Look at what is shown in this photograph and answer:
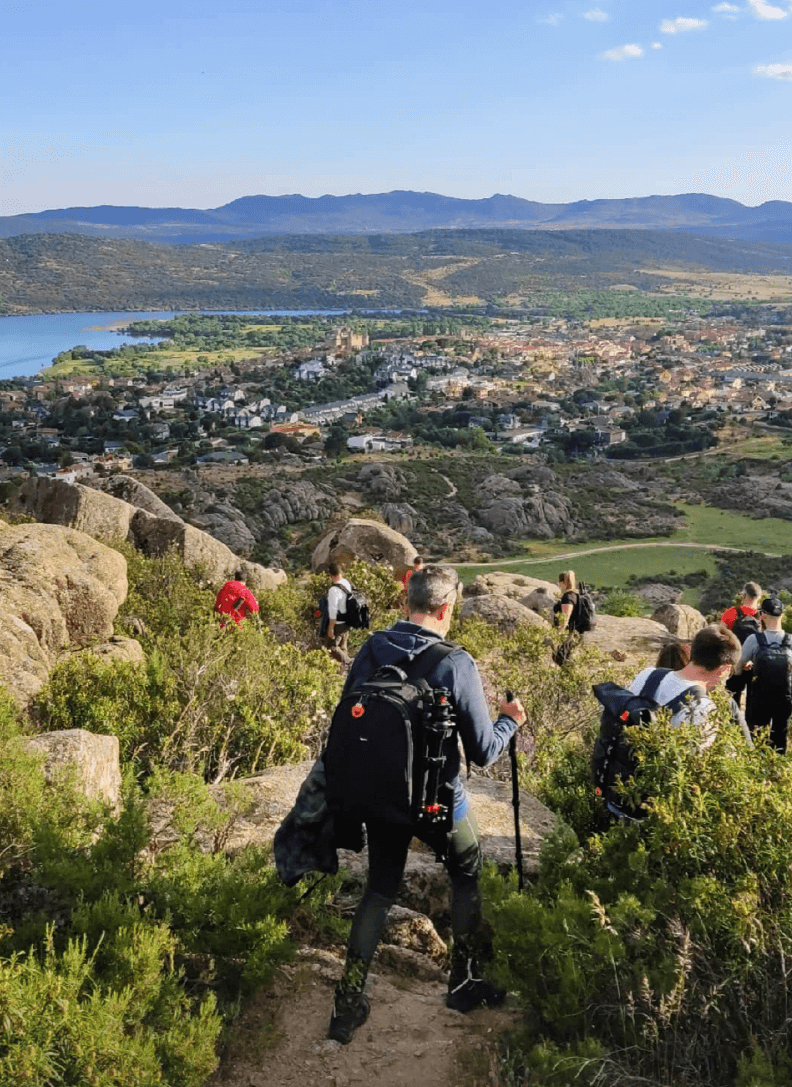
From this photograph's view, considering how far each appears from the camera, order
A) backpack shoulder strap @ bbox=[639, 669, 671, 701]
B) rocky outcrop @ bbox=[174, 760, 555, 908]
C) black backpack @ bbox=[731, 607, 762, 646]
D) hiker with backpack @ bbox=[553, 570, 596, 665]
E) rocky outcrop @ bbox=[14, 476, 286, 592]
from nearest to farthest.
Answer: backpack shoulder strap @ bbox=[639, 669, 671, 701] → rocky outcrop @ bbox=[174, 760, 555, 908] → black backpack @ bbox=[731, 607, 762, 646] → hiker with backpack @ bbox=[553, 570, 596, 665] → rocky outcrop @ bbox=[14, 476, 286, 592]

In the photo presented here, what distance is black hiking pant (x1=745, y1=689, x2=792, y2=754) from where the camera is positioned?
16.2ft

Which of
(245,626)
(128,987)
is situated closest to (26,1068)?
(128,987)

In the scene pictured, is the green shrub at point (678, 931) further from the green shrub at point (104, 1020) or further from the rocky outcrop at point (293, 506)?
the rocky outcrop at point (293, 506)

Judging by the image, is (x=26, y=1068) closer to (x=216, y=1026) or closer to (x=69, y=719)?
(x=216, y=1026)

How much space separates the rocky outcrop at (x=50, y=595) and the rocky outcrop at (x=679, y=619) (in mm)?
9180

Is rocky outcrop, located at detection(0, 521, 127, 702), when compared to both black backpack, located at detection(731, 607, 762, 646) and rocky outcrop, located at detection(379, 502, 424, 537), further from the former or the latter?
rocky outcrop, located at detection(379, 502, 424, 537)

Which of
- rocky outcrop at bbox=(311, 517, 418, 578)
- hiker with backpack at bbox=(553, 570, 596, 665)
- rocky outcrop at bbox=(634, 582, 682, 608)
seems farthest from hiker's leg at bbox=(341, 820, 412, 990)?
rocky outcrop at bbox=(634, 582, 682, 608)

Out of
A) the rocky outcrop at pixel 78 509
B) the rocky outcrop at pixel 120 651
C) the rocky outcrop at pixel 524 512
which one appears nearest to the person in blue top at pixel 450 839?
the rocky outcrop at pixel 120 651

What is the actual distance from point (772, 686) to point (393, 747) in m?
3.09

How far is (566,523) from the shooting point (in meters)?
47.1

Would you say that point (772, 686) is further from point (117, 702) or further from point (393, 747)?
point (117, 702)

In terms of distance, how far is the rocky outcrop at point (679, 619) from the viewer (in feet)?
46.2

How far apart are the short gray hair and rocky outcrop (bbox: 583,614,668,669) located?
8191 millimetres

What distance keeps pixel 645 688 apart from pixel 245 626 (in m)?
4.00
